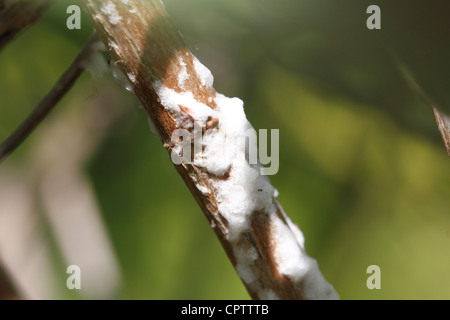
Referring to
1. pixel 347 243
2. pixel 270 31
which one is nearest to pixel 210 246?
pixel 347 243

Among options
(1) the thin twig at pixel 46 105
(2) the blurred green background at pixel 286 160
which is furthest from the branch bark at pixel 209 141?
(2) the blurred green background at pixel 286 160

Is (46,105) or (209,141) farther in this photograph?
(46,105)

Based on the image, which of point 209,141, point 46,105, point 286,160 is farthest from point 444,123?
point 286,160

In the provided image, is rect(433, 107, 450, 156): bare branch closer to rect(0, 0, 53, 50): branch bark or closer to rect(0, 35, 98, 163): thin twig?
rect(0, 35, 98, 163): thin twig

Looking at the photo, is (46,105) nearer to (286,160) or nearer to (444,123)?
(444,123)

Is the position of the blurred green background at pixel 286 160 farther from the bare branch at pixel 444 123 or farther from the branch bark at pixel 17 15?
the bare branch at pixel 444 123

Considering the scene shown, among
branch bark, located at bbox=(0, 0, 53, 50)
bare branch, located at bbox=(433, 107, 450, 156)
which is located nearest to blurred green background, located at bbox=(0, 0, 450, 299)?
branch bark, located at bbox=(0, 0, 53, 50)
